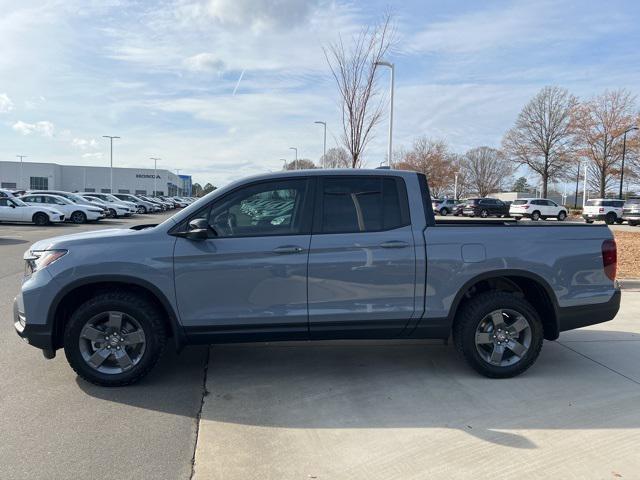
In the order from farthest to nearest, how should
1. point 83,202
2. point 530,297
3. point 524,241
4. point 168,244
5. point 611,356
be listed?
1. point 83,202
2. point 611,356
3. point 530,297
4. point 524,241
5. point 168,244

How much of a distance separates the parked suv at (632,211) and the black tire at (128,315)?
3119cm

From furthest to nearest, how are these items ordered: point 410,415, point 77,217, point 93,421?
1. point 77,217
2. point 410,415
3. point 93,421

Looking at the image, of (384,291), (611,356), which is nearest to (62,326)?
(384,291)

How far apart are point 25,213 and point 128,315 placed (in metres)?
23.8

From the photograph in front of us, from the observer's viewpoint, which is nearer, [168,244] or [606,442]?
[606,442]

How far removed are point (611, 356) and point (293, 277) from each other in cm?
356

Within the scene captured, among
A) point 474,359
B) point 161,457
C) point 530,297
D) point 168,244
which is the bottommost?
point 161,457

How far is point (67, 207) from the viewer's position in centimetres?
2662

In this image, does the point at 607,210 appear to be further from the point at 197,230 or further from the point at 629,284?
the point at 197,230

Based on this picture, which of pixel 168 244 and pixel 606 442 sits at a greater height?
pixel 168 244

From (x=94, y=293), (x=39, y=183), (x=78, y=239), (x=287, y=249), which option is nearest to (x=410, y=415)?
(x=287, y=249)

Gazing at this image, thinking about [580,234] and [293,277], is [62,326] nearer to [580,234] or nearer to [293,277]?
[293,277]

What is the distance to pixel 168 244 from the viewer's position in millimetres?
4277

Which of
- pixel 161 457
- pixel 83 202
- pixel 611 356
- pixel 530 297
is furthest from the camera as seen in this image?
pixel 83 202
